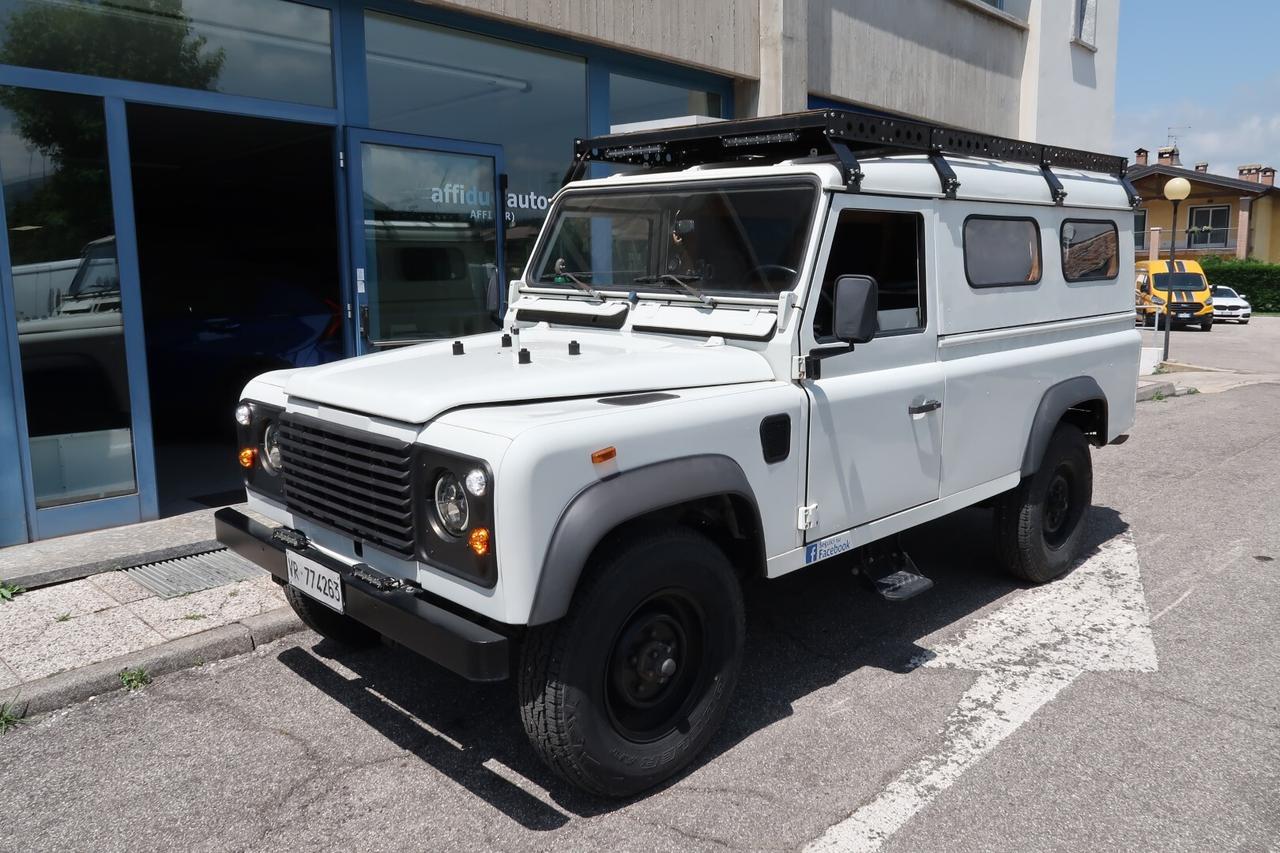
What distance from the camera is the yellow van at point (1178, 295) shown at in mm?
26203

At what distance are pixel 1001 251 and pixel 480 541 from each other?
10.4 ft

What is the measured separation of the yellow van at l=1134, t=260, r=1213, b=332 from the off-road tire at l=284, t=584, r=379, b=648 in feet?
86.0

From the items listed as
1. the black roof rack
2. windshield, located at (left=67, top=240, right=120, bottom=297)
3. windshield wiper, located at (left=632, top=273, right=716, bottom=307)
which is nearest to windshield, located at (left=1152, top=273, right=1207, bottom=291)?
the black roof rack

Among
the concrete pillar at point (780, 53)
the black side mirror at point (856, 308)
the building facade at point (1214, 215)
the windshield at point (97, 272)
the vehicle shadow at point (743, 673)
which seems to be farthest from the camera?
the building facade at point (1214, 215)

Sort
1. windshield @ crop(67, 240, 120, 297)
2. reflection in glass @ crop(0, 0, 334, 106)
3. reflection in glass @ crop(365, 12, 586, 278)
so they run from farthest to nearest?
reflection in glass @ crop(365, 12, 586, 278) < windshield @ crop(67, 240, 120, 297) < reflection in glass @ crop(0, 0, 334, 106)

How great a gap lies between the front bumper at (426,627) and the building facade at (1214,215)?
4383cm

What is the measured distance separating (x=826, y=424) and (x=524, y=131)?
5644 mm

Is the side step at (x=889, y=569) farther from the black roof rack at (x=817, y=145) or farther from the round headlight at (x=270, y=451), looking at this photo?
the round headlight at (x=270, y=451)

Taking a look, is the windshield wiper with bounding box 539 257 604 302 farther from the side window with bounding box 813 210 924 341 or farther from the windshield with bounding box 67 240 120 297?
the windshield with bounding box 67 240 120 297

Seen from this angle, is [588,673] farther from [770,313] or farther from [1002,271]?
[1002,271]

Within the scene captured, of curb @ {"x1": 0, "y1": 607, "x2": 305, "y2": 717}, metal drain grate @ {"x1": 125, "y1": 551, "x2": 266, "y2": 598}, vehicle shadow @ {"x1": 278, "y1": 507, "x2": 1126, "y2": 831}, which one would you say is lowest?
vehicle shadow @ {"x1": 278, "y1": 507, "x2": 1126, "y2": 831}

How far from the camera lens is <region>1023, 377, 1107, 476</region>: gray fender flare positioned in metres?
4.98

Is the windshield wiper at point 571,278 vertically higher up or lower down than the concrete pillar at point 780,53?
lower down

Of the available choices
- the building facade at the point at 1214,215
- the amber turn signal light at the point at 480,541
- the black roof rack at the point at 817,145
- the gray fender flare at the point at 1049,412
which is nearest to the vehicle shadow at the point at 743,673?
the gray fender flare at the point at 1049,412
